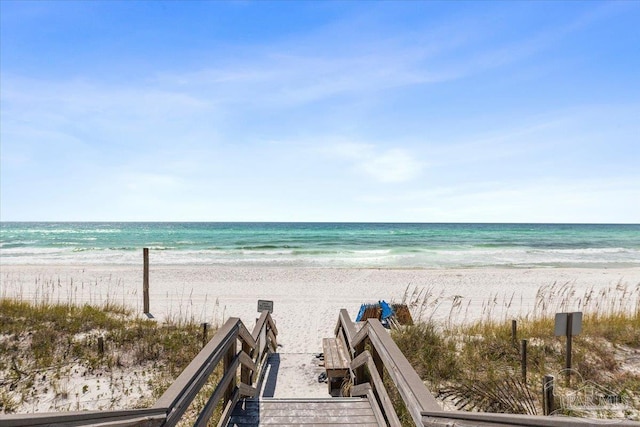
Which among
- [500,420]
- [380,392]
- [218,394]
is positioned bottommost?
[380,392]

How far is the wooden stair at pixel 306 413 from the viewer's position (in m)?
3.94

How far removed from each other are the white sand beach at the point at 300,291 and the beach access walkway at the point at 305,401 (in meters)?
1.72

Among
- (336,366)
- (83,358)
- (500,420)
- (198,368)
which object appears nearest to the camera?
(500,420)

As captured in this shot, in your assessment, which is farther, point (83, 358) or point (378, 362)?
point (83, 358)

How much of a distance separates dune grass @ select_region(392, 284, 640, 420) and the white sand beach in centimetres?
170

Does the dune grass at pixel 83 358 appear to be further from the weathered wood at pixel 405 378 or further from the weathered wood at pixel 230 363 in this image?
the weathered wood at pixel 405 378

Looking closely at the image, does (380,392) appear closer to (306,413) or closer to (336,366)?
(306,413)

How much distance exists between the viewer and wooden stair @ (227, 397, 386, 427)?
12.9ft

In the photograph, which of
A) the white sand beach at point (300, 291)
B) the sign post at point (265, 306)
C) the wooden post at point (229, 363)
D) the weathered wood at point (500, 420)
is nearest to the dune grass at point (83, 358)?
the sign post at point (265, 306)

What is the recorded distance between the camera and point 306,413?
416cm

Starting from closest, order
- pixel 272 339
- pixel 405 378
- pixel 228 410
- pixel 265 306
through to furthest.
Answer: pixel 405 378 < pixel 228 410 < pixel 265 306 < pixel 272 339

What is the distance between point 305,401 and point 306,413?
0.98 feet

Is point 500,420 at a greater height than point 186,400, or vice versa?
point 500,420

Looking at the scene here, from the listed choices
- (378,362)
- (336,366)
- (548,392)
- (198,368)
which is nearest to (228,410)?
(198,368)
